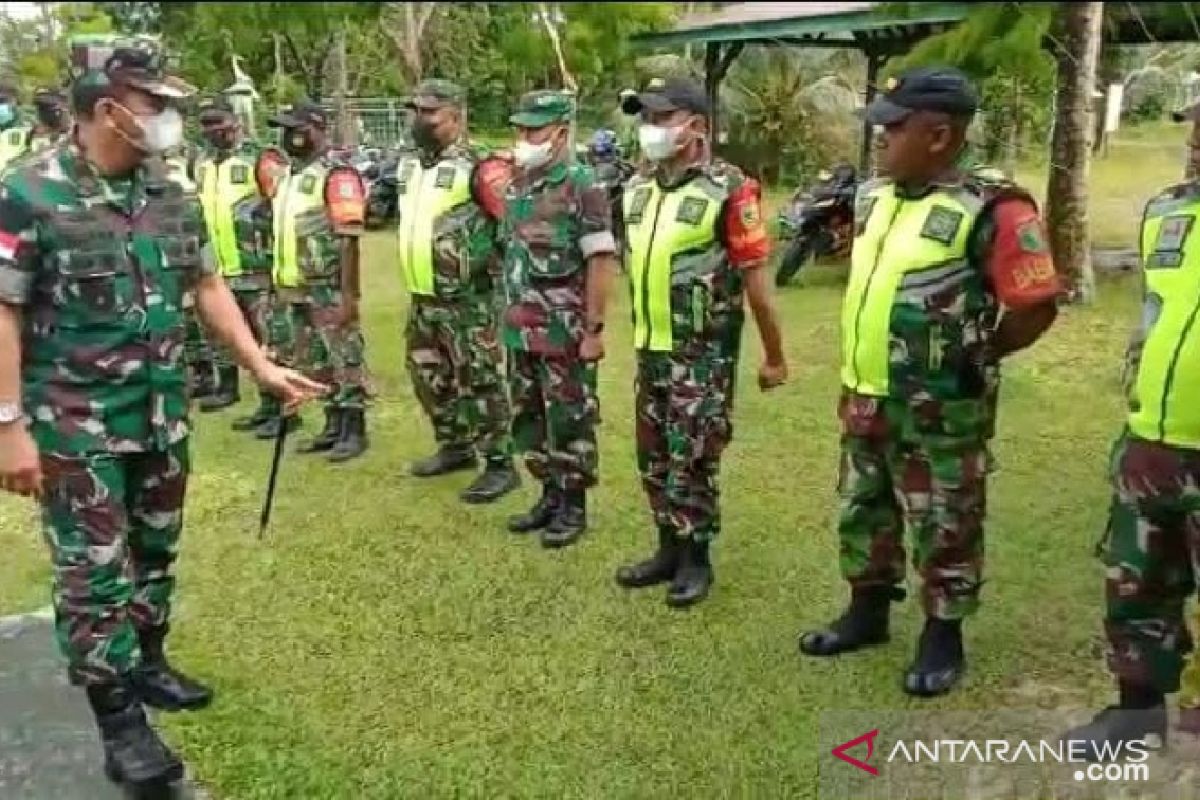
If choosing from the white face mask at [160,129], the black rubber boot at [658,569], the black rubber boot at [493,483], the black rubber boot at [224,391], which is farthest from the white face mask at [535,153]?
the black rubber boot at [224,391]

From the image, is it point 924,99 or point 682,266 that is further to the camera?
point 682,266

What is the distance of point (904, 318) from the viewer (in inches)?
119

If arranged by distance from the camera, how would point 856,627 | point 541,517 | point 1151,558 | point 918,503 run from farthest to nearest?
point 541,517 → point 856,627 → point 918,503 → point 1151,558

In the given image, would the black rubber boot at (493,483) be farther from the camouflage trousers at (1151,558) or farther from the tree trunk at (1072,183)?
the tree trunk at (1072,183)

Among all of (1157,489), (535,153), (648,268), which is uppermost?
(535,153)

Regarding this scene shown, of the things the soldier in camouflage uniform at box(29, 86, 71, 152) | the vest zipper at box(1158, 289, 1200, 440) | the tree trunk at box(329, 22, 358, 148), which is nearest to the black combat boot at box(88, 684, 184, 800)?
the tree trunk at box(329, 22, 358, 148)

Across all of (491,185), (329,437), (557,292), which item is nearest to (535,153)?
(557,292)

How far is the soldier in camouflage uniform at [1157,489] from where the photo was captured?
2.58m

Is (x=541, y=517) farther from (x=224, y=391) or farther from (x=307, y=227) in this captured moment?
(x=224, y=391)

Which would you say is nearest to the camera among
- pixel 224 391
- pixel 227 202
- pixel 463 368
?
pixel 463 368

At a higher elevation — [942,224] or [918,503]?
[942,224]

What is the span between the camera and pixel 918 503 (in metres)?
3.17

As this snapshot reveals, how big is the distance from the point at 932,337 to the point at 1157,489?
62 cm

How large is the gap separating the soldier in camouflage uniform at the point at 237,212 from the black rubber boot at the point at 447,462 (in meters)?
1.05
